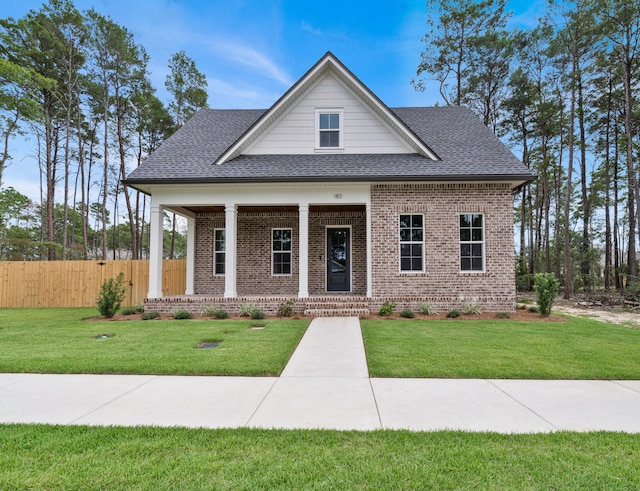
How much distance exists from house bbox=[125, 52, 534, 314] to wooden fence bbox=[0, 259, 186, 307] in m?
3.58

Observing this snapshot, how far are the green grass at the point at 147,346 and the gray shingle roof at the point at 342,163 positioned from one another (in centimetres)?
433

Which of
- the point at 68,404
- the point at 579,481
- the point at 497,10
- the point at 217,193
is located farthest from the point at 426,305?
the point at 497,10

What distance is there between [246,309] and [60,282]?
859cm

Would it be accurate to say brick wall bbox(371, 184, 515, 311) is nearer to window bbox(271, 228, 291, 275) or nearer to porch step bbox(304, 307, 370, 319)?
porch step bbox(304, 307, 370, 319)

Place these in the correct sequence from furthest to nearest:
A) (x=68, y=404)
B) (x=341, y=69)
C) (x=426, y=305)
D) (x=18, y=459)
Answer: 1. (x=341, y=69)
2. (x=426, y=305)
3. (x=68, y=404)
4. (x=18, y=459)

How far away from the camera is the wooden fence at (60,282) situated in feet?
43.5

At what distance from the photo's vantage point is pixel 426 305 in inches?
396

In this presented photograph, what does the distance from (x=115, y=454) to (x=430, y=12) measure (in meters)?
24.2

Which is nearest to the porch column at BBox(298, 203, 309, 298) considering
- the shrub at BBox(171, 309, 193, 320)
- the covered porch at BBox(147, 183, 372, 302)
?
the covered porch at BBox(147, 183, 372, 302)

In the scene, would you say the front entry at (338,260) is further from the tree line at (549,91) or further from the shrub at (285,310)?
the tree line at (549,91)

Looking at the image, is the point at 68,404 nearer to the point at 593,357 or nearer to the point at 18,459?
the point at 18,459

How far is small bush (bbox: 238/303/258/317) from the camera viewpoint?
32.3 ft

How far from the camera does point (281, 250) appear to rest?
12742 mm

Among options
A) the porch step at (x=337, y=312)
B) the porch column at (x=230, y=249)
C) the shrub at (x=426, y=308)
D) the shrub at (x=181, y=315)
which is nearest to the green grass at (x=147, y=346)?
the shrub at (x=181, y=315)
